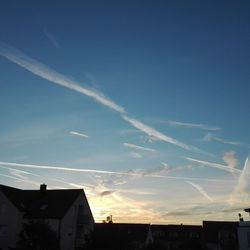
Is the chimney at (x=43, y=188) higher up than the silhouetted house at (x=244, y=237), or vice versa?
the chimney at (x=43, y=188)

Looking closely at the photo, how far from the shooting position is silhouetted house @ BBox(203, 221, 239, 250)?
8656 centimetres

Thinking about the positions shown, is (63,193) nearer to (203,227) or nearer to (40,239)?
(40,239)

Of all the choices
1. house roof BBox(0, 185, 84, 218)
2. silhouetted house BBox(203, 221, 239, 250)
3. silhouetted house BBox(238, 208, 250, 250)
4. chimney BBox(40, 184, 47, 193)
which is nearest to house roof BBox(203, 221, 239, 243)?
silhouetted house BBox(203, 221, 239, 250)

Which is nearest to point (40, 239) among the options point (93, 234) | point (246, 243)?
point (93, 234)

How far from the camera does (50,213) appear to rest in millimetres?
51000

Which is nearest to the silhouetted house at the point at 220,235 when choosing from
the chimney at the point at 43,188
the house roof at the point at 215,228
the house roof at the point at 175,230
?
the house roof at the point at 215,228

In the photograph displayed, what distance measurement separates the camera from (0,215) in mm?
50469

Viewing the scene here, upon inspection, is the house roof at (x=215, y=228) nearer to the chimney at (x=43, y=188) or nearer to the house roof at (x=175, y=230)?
the house roof at (x=175, y=230)

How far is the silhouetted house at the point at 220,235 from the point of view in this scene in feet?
284

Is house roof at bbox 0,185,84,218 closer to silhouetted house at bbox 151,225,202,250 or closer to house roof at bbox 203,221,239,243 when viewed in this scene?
silhouetted house at bbox 151,225,202,250

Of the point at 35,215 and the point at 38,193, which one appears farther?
the point at 38,193

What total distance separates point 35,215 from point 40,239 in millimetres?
15174

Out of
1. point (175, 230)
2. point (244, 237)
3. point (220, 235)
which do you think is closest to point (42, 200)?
point (244, 237)

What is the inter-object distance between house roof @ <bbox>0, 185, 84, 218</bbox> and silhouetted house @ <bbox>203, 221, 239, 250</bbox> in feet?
142
